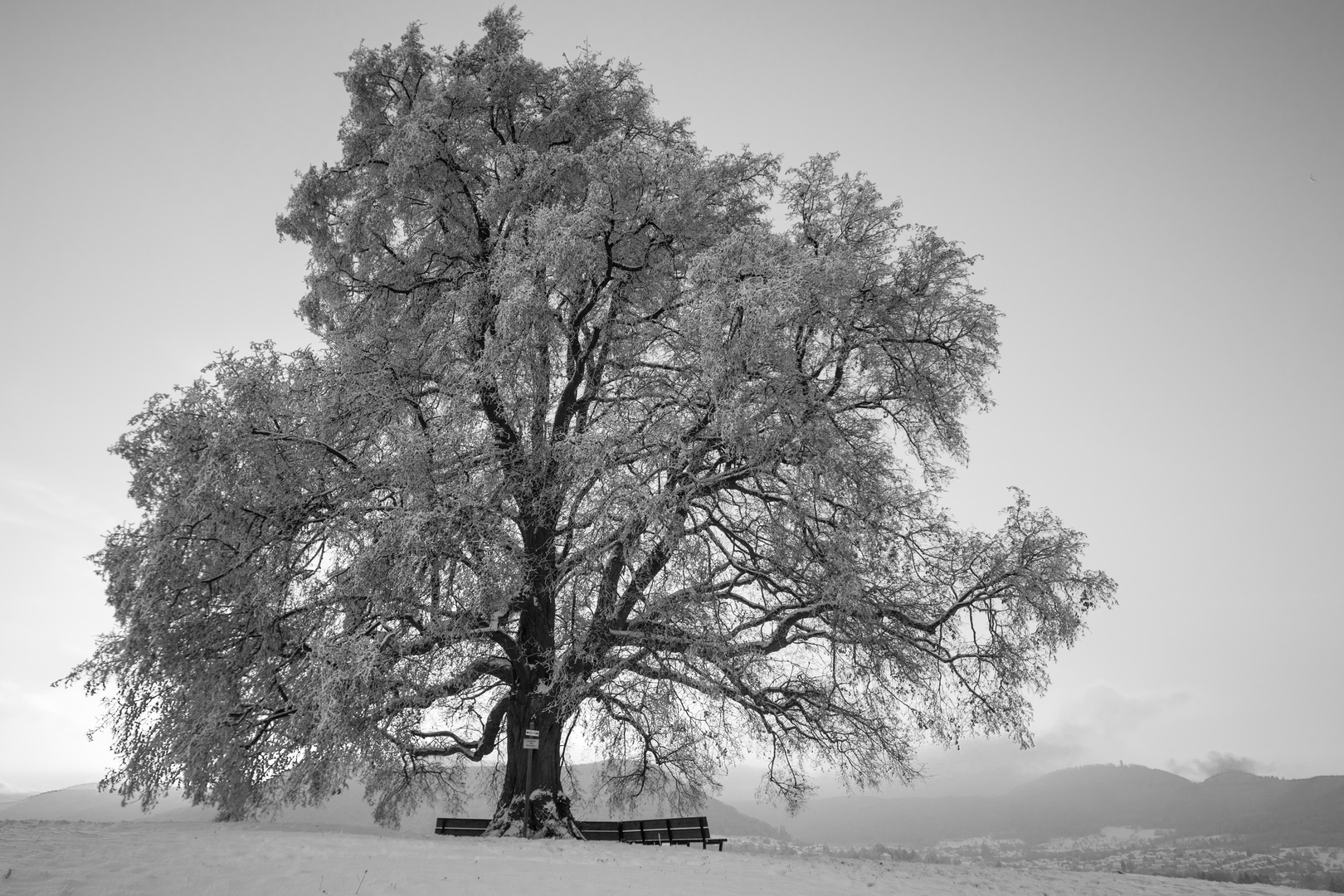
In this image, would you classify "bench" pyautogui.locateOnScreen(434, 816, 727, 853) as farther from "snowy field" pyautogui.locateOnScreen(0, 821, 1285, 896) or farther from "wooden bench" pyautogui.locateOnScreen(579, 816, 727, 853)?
"snowy field" pyautogui.locateOnScreen(0, 821, 1285, 896)

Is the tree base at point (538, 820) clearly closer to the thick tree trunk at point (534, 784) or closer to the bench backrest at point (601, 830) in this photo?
the thick tree trunk at point (534, 784)

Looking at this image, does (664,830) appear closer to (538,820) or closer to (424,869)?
(538,820)

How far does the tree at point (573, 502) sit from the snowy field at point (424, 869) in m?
1.75

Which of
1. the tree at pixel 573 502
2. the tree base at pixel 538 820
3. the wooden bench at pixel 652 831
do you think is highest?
the tree at pixel 573 502

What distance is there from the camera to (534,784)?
43.2ft

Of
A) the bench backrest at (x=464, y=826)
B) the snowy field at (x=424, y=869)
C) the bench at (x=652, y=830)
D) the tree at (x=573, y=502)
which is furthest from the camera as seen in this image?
the bench backrest at (x=464, y=826)

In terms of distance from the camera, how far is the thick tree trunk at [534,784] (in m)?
12.8

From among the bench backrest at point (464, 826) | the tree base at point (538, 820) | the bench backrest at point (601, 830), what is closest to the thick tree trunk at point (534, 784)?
the tree base at point (538, 820)

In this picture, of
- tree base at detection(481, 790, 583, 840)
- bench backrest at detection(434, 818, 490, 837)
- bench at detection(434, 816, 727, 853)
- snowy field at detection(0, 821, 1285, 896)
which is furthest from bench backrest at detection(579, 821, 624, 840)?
snowy field at detection(0, 821, 1285, 896)

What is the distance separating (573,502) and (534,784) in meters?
4.86

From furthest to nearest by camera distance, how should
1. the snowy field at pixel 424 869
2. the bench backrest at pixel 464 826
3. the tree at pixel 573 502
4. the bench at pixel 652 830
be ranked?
the bench backrest at pixel 464 826 → the bench at pixel 652 830 → the tree at pixel 573 502 → the snowy field at pixel 424 869

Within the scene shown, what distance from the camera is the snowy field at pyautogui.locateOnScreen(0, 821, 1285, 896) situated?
7.18 meters

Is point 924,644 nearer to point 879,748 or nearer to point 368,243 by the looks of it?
point 879,748

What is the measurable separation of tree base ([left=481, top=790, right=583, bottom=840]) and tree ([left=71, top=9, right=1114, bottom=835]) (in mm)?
69
